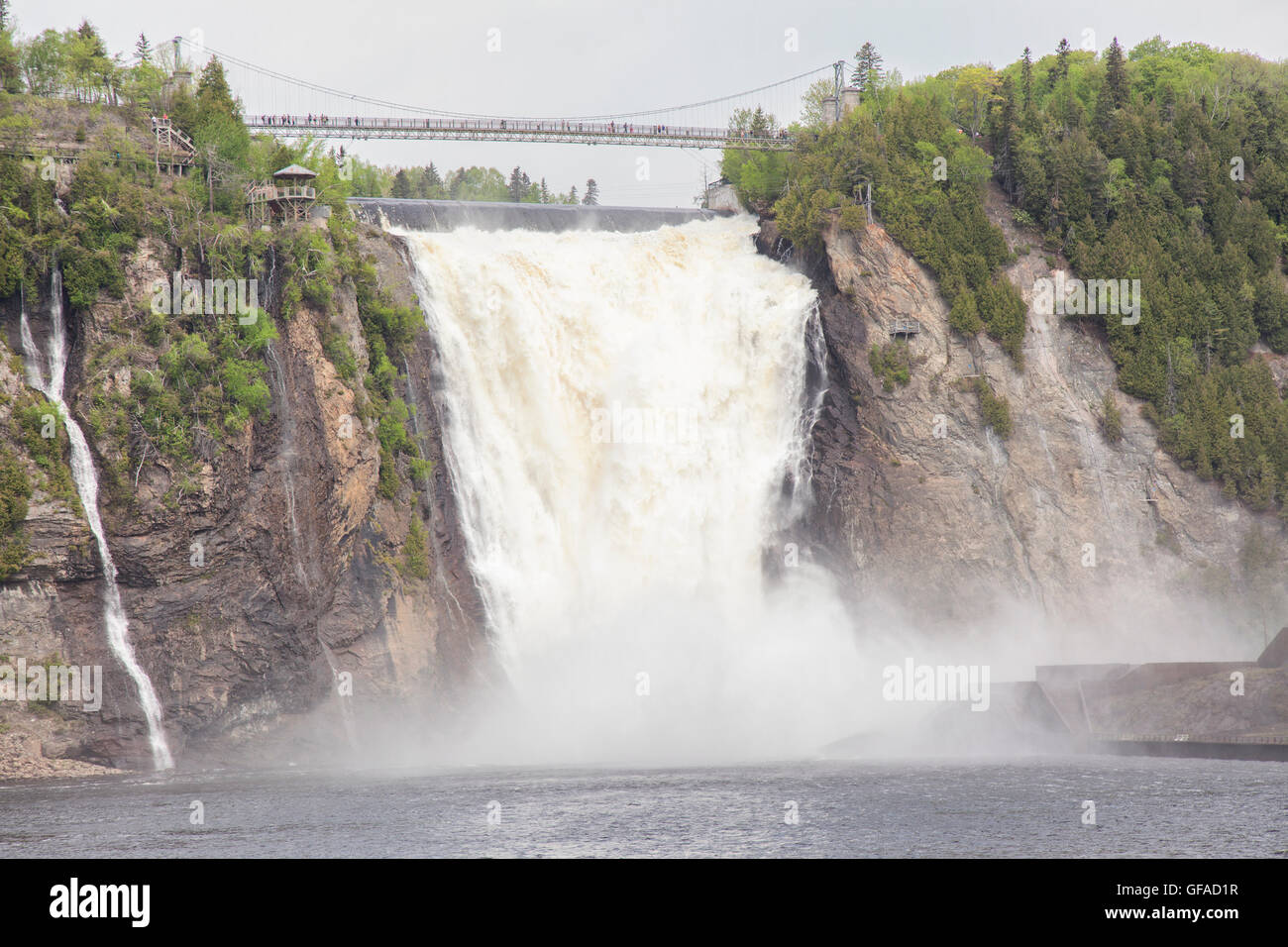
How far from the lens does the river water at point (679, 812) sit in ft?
100

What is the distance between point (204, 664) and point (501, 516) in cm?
1417

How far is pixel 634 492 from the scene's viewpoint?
6031cm

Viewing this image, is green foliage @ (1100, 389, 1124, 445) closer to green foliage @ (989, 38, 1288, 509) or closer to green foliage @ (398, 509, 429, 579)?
green foliage @ (989, 38, 1288, 509)

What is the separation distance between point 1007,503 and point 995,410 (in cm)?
455

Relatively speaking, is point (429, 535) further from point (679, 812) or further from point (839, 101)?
point (839, 101)

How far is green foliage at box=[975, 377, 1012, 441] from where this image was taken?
6500cm

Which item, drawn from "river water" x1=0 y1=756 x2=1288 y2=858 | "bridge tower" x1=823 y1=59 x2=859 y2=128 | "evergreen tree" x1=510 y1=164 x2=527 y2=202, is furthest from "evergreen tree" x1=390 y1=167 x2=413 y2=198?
"river water" x1=0 y1=756 x2=1288 y2=858

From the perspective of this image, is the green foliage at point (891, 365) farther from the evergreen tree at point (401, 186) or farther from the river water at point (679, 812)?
the evergreen tree at point (401, 186)

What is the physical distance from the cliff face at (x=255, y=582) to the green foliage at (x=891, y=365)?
22.8 m

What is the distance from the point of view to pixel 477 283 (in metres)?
60.2


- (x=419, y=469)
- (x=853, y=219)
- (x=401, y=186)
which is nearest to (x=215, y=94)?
(x=419, y=469)

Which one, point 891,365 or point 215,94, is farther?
point 891,365

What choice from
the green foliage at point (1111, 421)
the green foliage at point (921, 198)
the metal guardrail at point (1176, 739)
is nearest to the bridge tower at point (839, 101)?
the green foliage at point (921, 198)
